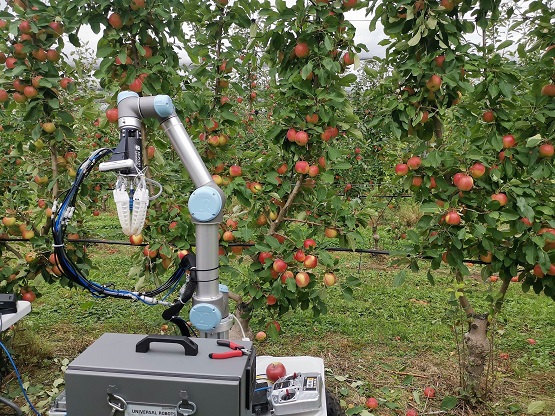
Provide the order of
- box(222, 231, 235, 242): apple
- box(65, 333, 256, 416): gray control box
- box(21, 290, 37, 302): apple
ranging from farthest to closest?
box(21, 290, 37, 302): apple
box(222, 231, 235, 242): apple
box(65, 333, 256, 416): gray control box

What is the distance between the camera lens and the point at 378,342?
3021 mm

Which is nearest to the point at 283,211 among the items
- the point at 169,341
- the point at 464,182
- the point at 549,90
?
→ the point at 464,182

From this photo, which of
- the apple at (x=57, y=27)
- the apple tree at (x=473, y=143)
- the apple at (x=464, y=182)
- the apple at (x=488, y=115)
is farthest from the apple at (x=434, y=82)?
the apple at (x=57, y=27)

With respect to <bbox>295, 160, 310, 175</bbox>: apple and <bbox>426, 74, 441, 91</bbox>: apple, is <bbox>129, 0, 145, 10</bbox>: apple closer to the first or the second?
<bbox>295, 160, 310, 175</bbox>: apple

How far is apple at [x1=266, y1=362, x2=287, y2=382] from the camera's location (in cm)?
152

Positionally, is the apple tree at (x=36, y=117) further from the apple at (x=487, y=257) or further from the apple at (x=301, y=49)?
the apple at (x=487, y=257)

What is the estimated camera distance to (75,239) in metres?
2.53

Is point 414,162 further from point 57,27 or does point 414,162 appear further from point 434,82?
point 57,27

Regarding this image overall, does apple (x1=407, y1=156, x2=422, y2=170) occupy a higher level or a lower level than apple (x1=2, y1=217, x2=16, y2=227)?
higher

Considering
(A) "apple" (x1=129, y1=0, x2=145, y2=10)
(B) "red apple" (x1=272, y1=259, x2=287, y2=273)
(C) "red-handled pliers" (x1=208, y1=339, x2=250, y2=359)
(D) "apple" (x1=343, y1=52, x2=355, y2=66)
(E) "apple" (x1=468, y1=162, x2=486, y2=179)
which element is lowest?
(C) "red-handled pliers" (x1=208, y1=339, x2=250, y2=359)

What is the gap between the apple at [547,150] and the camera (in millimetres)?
1869

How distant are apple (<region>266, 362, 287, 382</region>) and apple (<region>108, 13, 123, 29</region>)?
1661mm

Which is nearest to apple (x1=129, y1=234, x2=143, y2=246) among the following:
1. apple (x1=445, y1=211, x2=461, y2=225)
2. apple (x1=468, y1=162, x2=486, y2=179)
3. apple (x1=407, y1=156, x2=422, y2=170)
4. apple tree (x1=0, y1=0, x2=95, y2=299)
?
apple tree (x1=0, y1=0, x2=95, y2=299)

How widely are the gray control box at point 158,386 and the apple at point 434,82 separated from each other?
55.6 inches
